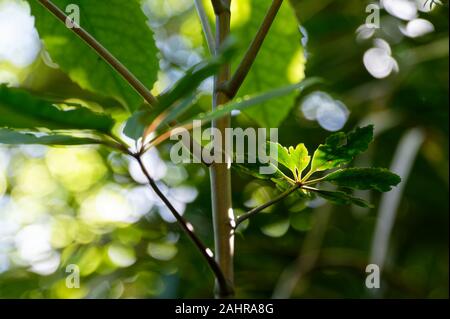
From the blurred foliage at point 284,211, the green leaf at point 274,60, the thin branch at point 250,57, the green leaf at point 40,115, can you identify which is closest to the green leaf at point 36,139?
the green leaf at point 40,115

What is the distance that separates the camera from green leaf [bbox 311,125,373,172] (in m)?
0.40

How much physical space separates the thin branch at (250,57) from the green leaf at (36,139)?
4.6 inches

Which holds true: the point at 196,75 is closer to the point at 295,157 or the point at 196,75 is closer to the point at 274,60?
the point at 295,157

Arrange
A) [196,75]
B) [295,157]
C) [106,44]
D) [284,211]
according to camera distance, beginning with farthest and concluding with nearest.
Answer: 1. [284,211]
2. [106,44]
3. [295,157]
4. [196,75]

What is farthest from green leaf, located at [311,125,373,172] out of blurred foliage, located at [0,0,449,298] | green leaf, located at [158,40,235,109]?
blurred foliage, located at [0,0,449,298]

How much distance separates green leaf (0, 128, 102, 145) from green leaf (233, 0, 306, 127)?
318 mm

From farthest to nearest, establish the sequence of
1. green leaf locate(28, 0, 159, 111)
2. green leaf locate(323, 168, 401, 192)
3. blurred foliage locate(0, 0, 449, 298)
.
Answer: blurred foliage locate(0, 0, 449, 298) → green leaf locate(28, 0, 159, 111) → green leaf locate(323, 168, 401, 192)

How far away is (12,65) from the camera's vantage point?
153 cm

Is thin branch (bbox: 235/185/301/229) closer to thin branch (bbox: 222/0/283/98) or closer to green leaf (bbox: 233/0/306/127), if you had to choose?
thin branch (bbox: 222/0/283/98)

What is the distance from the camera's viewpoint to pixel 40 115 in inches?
12.8

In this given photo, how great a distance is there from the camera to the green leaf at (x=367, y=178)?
15.5 inches

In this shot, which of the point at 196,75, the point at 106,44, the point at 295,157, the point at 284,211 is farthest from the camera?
the point at 284,211

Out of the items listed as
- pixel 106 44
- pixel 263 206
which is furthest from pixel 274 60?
pixel 263 206

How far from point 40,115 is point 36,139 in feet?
0.04
